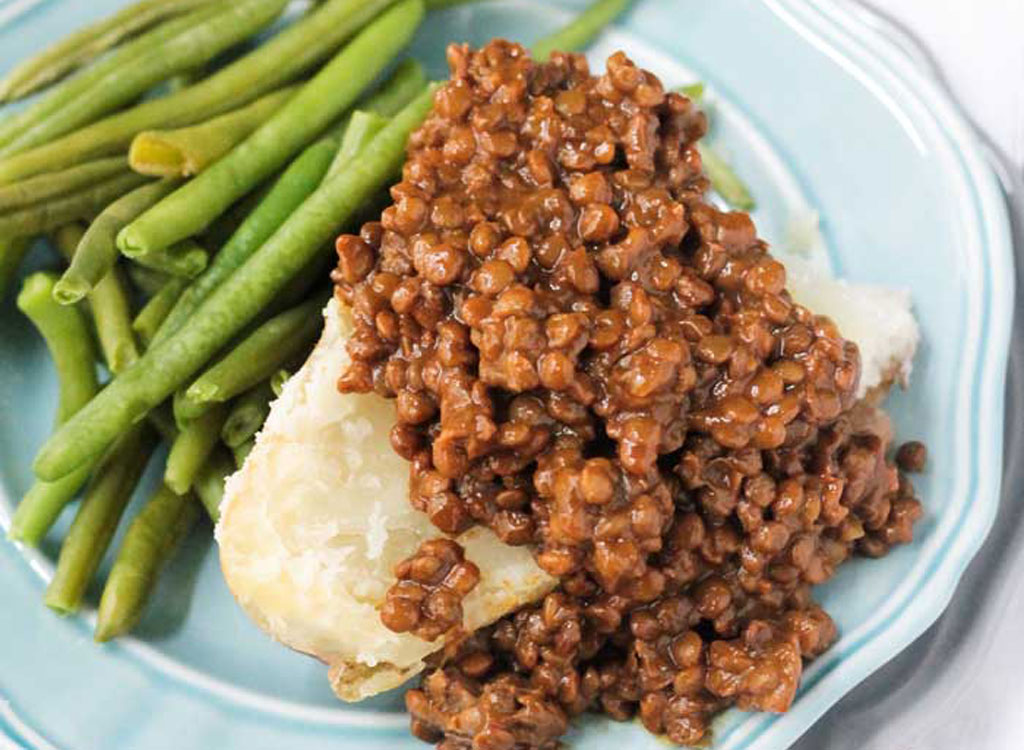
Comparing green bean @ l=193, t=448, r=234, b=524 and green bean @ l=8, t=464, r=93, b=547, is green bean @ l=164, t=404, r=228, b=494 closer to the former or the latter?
green bean @ l=193, t=448, r=234, b=524

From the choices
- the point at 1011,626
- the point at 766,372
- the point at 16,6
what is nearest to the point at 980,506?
the point at 1011,626

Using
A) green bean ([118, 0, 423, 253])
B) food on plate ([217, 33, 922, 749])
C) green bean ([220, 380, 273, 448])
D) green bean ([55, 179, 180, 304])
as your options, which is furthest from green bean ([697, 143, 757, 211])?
green bean ([55, 179, 180, 304])

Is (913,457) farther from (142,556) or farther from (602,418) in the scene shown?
(142,556)

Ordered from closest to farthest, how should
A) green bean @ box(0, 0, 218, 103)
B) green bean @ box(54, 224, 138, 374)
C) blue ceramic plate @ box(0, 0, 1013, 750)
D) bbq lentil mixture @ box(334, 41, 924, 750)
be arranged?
bbq lentil mixture @ box(334, 41, 924, 750) → blue ceramic plate @ box(0, 0, 1013, 750) → green bean @ box(54, 224, 138, 374) → green bean @ box(0, 0, 218, 103)

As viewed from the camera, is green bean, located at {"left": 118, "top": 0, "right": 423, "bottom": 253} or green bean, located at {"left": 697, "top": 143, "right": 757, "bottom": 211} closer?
green bean, located at {"left": 118, "top": 0, "right": 423, "bottom": 253}

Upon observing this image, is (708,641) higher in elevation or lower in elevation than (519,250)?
lower

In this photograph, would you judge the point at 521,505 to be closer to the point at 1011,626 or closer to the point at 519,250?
the point at 519,250

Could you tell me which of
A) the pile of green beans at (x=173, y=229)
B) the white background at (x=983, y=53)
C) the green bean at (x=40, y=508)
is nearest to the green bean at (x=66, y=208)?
the pile of green beans at (x=173, y=229)
